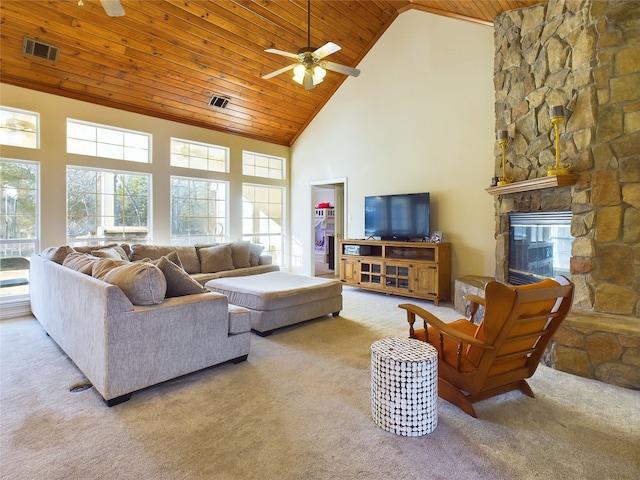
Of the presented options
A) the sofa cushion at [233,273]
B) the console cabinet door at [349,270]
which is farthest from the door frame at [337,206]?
the sofa cushion at [233,273]

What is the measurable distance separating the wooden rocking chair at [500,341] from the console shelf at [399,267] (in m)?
2.65

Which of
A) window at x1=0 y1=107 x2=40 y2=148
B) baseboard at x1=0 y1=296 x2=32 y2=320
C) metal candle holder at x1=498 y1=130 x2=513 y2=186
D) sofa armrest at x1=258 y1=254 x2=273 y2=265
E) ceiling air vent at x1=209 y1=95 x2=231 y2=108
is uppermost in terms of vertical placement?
ceiling air vent at x1=209 y1=95 x2=231 y2=108

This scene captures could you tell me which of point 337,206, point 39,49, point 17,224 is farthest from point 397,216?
point 17,224

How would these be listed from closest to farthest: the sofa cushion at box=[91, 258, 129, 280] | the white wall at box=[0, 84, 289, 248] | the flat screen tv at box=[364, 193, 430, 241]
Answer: the sofa cushion at box=[91, 258, 129, 280] → the white wall at box=[0, 84, 289, 248] → the flat screen tv at box=[364, 193, 430, 241]

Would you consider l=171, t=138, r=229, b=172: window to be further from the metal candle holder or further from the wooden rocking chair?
the wooden rocking chair

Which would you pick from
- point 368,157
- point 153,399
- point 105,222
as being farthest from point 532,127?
point 105,222

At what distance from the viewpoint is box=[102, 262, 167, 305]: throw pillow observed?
91.2 inches

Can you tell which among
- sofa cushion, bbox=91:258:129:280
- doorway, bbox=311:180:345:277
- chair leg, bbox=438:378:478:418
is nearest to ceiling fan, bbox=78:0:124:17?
sofa cushion, bbox=91:258:129:280

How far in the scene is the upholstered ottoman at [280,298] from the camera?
11.7ft

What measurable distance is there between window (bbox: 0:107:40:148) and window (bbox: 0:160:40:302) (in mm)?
262

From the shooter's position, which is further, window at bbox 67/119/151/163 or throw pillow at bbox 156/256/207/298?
window at bbox 67/119/151/163

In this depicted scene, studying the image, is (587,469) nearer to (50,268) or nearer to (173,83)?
(50,268)

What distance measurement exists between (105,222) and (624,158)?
6356 millimetres

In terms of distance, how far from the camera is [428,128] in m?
5.47
